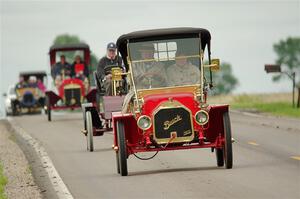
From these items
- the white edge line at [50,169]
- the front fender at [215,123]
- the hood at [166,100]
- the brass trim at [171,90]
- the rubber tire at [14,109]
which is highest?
the brass trim at [171,90]

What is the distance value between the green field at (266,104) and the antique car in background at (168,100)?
1690 centimetres

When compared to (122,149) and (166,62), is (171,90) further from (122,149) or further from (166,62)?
(122,149)

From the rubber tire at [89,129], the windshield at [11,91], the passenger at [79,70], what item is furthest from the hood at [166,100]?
the windshield at [11,91]

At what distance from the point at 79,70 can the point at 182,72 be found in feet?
72.9

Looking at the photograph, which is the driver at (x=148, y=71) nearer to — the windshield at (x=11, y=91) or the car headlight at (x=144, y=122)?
the car headlight at (x=144, y=122)

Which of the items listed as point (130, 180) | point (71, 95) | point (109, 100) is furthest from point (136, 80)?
point (71, 95)

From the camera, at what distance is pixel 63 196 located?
15.1 metres

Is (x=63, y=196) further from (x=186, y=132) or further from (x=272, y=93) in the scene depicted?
(x=272, y=93)

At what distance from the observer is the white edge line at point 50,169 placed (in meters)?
15.5

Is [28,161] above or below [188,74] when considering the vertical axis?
below

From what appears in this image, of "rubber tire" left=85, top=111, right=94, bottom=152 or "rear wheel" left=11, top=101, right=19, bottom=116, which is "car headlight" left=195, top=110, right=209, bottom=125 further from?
"rear wheel" left=11, top=101, right=19, bottom=116

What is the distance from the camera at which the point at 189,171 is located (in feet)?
58.1

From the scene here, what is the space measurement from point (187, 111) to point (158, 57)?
149cm

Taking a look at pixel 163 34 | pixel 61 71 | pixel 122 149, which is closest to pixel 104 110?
pixel 163 34
